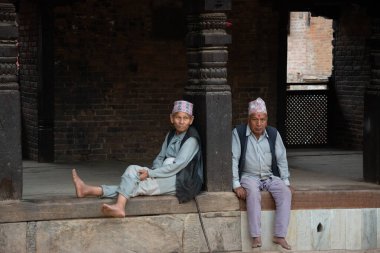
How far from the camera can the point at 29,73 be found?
1338cm

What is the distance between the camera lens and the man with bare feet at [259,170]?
9.24 metres

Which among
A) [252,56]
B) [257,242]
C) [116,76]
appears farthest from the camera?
[252,56]

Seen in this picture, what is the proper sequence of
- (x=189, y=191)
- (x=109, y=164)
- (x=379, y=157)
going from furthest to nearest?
(x=109, y=164)
(x=379, y=157)
(x=189, y=191)

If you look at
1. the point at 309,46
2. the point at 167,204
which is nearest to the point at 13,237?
the point at 167,204

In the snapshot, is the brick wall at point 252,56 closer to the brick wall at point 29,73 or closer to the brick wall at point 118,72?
the brick wall at point 118,72

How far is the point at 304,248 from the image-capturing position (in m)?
9.59

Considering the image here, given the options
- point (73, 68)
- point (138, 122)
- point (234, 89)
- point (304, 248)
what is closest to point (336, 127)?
point (234, 89)

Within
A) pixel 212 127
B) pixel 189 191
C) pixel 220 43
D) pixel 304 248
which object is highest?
pixel 220 43

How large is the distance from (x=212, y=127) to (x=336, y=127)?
254 inches

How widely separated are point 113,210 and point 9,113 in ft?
4.32

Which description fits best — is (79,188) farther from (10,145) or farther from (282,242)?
(282,242)

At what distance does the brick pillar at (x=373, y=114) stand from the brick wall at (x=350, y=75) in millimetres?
4145

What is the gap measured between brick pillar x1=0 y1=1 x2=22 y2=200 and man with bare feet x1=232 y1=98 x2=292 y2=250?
2.14 meters

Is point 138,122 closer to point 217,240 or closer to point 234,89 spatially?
point 234,89
